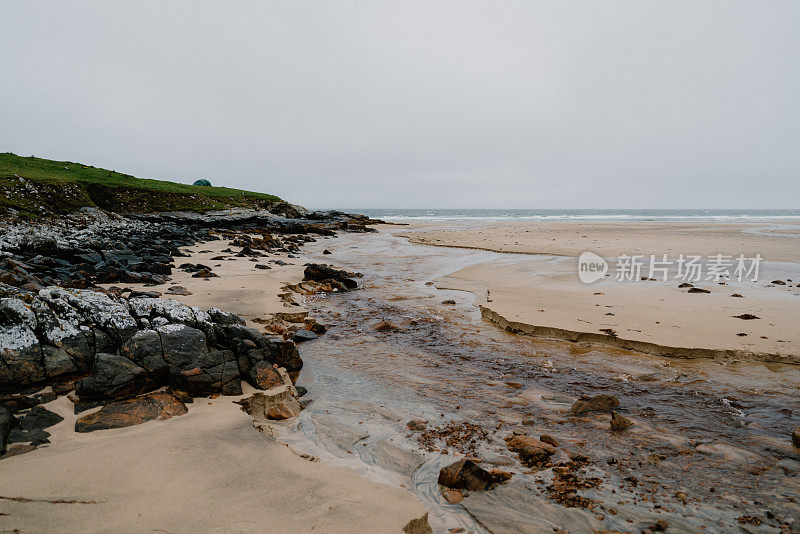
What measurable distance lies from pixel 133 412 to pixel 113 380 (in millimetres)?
476

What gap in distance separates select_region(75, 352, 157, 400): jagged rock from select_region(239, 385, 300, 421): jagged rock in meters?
1.18

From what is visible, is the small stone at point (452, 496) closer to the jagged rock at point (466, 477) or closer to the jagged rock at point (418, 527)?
the jagged rock at point (466, 477)

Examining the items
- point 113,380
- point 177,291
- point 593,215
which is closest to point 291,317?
point 177,291

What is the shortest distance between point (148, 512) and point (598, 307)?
32.1ft

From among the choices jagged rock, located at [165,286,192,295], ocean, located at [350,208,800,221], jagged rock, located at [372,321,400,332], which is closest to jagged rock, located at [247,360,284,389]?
jagged rock, located at [372,321,400,332]

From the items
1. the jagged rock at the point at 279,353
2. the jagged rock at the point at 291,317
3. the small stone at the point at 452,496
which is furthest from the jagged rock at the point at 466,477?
the jagged rock at the point at 291,317

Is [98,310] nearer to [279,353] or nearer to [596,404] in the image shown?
[279,353]

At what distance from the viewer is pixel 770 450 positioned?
14.1ft

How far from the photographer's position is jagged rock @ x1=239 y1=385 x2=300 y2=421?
504cm

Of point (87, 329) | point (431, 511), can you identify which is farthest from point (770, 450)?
point (87, 329)

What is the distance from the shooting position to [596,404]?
528 centimetres

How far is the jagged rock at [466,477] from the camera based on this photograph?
3.74 metres

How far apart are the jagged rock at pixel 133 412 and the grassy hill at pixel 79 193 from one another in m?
27.6

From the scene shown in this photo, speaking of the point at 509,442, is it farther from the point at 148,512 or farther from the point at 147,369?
the point at 147,369
